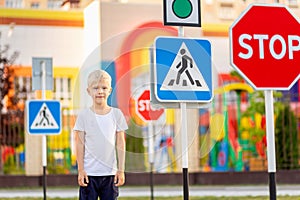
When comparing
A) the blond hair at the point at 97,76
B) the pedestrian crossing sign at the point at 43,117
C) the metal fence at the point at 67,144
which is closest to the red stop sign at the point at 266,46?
the blond hair at the point at 97,76

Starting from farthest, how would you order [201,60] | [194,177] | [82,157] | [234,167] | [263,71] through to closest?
[234,167] → [194,177] → [82,157] → [201,60] → [263,71]

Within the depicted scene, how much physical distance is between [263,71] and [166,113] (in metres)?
1.66

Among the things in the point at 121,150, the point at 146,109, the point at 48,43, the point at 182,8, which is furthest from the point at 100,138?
the point at 48,43

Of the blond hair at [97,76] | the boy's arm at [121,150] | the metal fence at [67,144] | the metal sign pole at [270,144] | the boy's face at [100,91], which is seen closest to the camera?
the metal sign pole at [270,144]

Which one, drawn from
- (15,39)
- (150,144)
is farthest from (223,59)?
(150,144)

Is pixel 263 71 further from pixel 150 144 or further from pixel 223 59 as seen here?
pixel 223 59

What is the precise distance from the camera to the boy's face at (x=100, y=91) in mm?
7250

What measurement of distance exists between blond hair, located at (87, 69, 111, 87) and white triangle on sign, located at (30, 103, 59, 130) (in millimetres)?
7976

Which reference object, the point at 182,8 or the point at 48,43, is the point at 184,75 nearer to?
the point at 182,8

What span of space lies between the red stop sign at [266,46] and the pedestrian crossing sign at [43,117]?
8.97 m

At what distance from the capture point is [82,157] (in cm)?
779

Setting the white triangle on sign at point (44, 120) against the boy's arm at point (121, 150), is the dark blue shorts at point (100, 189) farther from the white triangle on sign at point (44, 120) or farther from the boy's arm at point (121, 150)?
the white triangle on sign at point (44, 120)

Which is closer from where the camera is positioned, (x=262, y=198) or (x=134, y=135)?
(x=134, y=135)

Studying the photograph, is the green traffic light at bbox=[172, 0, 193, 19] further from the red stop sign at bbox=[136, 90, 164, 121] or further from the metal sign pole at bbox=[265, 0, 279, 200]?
the metal sign pole at bbox=[265, 0, 279, 200]
